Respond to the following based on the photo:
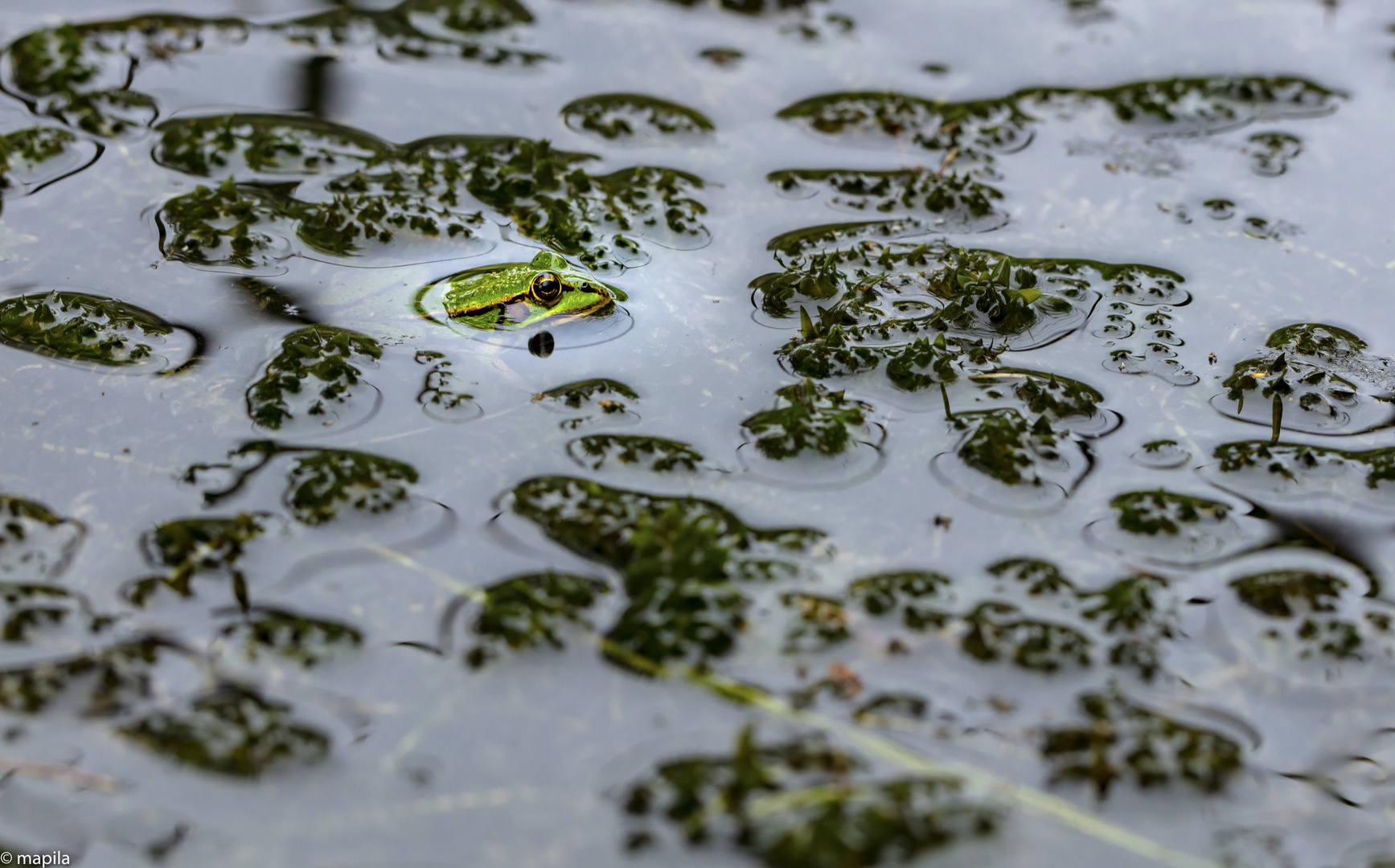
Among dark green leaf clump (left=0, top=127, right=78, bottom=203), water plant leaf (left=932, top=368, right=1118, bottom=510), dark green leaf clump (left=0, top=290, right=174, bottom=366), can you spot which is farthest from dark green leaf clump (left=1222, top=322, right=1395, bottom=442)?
dark green leaf clump (left=0, top=127, right=78, bottom=203)

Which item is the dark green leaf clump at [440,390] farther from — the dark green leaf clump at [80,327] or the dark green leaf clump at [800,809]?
the dark green leaf clump at [800,809]

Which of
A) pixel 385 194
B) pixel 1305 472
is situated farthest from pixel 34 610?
pixel 1305 472

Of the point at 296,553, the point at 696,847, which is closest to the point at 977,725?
the point at 696,847

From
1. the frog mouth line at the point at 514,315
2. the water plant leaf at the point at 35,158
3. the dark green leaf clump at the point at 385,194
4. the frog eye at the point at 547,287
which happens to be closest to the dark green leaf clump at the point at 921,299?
the dark green leaf clump at the point at 385,194

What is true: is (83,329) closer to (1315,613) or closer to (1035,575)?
(1035,575)

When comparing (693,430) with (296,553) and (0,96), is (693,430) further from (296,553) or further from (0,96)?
(0,96)

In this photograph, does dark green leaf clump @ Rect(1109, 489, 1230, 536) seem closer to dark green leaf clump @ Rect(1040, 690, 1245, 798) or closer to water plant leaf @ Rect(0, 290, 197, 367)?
dark green leaf clump @ Rect(1040, 690, 1245, 798)

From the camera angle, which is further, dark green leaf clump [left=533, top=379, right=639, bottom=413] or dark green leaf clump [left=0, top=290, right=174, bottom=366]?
dark green leaf clump [left=0, top=290, right=174, bottom=366]
